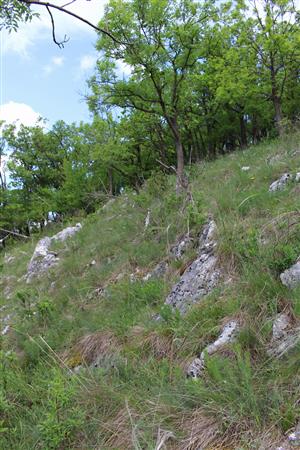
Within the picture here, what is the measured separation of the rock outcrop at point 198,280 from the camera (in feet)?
Answer: 14.0

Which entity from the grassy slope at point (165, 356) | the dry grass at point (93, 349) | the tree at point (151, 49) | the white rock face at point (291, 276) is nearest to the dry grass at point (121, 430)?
the grassy slope at point (165, 356)

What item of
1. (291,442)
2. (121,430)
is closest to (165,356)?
(121,430)

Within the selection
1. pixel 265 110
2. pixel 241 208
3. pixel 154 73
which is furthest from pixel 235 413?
pixel 265 110

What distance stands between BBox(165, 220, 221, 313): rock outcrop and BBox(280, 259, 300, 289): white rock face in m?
0.88

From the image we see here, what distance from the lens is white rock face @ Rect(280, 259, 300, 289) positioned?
11.2 feet

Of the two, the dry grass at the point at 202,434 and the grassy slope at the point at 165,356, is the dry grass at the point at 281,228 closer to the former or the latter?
the grassy slope at the point at 165,356

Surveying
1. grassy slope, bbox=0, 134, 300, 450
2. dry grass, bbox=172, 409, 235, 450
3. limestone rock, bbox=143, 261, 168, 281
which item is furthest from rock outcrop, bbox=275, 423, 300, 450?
limestone rock, bbox=143, 261, 168, 281

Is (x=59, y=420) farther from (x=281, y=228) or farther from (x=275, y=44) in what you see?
(x=275, y=44)

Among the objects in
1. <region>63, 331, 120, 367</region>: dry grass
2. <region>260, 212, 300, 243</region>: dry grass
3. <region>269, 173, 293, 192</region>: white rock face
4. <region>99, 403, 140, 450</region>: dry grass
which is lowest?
<region>99, 403, 140, 450</region>: dry grass

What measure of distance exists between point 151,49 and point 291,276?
1201 centimetres

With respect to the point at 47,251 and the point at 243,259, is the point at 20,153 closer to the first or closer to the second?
the point at 47,251

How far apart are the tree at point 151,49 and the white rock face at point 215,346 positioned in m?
9.57

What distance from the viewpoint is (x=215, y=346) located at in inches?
129

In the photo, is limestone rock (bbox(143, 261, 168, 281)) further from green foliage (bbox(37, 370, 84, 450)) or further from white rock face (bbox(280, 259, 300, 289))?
green foliage (bbox(37, 370, 84, 450))
